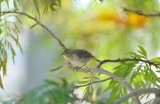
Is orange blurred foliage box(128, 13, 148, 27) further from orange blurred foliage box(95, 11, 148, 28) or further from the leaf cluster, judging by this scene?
the leaf cluster

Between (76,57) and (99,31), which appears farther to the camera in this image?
(99,31)

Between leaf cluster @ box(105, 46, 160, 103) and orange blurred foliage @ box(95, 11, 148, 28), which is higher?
leaf cluster @ box(105, 46, 160, 103)

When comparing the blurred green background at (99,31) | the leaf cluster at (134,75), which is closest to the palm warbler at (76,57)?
the leaf cluster at (134,75)

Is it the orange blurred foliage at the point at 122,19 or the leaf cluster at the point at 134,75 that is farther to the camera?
the orange blurred foliage at the point at 122,19

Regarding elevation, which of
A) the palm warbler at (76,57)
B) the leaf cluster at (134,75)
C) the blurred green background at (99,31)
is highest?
the palm warbler at (76,57)

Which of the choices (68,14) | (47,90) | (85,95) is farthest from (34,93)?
(68,14)

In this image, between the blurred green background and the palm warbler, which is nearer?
the palm warbler

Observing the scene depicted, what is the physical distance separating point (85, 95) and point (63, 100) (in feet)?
0.71

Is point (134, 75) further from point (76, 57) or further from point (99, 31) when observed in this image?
point (99, 31)

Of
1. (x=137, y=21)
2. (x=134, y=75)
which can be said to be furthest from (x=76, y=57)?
(x=137, y=21)

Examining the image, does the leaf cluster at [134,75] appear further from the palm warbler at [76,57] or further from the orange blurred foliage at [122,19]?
the orange blurred foliage at [122,19]

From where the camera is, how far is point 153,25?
1558 mm

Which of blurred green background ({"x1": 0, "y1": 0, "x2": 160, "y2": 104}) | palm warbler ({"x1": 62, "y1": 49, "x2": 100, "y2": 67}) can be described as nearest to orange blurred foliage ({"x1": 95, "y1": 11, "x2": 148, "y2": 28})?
blurred green background ({"x1": 0, "y1": 0, "x2": 160, "y2": 104})

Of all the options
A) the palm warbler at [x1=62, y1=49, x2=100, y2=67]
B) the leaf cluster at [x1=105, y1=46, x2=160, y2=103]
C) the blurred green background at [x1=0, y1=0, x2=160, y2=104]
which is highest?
the palm warbler at [x1=62, y1=49, x2=100, y2=67]
